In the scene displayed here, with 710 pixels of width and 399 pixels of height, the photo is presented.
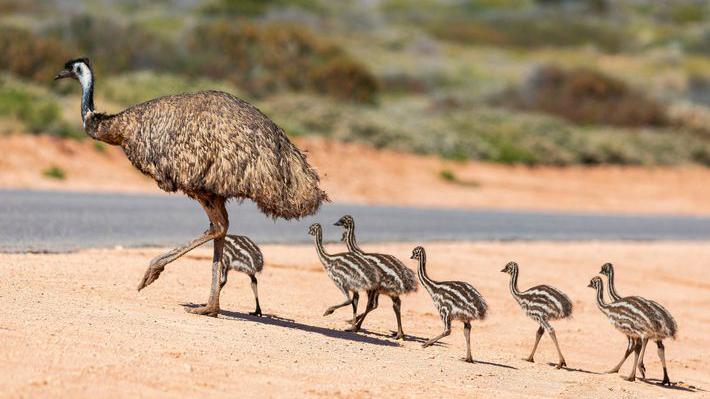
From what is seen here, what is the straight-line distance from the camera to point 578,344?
582 inches

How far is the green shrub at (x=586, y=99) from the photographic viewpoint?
49.3 meters

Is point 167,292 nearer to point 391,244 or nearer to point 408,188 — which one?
point 391,244

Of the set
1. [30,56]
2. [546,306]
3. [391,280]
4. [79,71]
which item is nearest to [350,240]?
[391,280]

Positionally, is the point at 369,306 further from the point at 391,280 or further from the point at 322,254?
the point at 322,254

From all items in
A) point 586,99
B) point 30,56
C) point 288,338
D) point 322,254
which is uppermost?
point 586,99

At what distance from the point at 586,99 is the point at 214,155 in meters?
41.8

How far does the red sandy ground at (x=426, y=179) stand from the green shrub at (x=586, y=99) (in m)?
7.51

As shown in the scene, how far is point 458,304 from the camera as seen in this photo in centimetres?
1209

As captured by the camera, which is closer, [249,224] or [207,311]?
[207,311]

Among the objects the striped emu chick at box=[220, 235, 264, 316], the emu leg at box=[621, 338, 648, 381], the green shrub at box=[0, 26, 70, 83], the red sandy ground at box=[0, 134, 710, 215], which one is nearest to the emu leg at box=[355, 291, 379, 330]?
the striped emu chick at box=[220, 235, 264, 316]

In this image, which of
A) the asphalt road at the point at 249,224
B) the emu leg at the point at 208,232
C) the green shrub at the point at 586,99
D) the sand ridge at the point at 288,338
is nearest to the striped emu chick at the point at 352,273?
the sand ridge at the point at 288,338

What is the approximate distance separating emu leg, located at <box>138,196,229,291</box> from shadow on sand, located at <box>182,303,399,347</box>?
23.0 inches

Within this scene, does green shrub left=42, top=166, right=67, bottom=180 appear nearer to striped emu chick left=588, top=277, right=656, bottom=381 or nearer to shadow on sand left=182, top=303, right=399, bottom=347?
shadow on sand left=182, top=303, right=399, bottom=347

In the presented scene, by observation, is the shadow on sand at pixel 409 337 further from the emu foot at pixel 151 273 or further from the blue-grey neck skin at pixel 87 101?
the blue-grey neck skin at pixel 87 101
